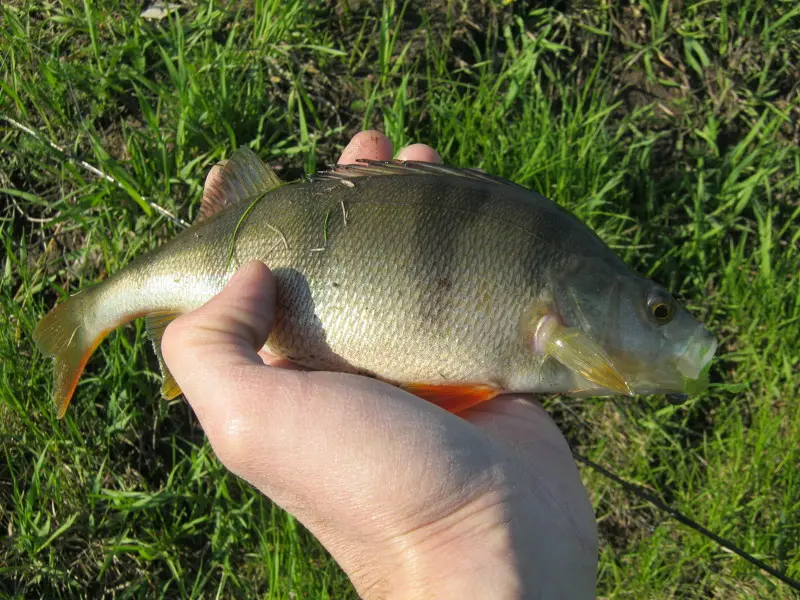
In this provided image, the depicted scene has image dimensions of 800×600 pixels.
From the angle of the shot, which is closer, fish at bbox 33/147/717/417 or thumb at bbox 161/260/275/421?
thumb at bbox 161/260/275/421

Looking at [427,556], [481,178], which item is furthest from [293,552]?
[481,178]

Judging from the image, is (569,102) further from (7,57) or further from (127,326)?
(7,57)

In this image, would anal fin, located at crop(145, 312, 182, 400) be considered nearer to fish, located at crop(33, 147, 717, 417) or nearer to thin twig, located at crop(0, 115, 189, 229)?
fish, located at crop(33, 147, 717, 417)

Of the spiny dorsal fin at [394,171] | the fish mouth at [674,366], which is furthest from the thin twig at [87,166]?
the fish mouth at [674,366]

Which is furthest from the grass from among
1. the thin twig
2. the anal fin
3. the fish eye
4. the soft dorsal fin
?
the fish eye

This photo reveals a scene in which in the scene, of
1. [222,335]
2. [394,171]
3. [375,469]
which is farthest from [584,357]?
[222,335]

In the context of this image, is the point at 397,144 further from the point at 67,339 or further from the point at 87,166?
the point at 67,339
